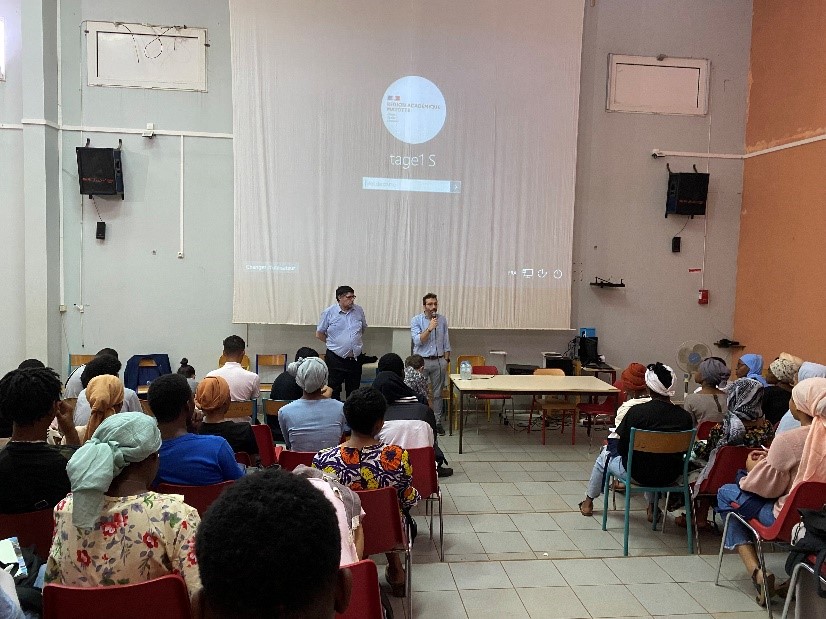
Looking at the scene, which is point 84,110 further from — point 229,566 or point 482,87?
point 229,566

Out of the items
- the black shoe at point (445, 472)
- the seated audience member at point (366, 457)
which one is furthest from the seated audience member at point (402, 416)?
the seated audience member at point (366, 457)

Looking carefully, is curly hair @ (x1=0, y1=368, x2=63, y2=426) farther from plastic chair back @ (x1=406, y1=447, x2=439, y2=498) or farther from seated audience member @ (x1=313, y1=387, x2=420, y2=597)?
plastic chair back @ (x1=406, y1=447, x2=439, y2=498)

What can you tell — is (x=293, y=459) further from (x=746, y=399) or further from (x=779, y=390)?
(x=779, y=390)

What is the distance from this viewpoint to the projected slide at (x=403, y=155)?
717cm

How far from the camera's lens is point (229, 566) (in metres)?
0.82

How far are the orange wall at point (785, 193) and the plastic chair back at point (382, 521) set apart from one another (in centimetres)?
600

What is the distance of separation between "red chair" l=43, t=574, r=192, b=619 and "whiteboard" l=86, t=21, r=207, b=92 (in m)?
6.80

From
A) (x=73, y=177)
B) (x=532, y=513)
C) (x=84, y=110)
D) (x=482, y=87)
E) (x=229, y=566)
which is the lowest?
(x=532, y=513)

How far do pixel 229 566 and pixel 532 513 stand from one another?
3.96m

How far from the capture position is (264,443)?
3.64 metres

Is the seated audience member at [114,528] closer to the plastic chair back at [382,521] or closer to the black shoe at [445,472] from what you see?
the plastic chair back at [382,521]

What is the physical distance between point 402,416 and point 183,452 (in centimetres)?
182

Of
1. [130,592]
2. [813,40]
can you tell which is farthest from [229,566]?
[813,40]

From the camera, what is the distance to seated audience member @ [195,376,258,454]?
3.28 m
